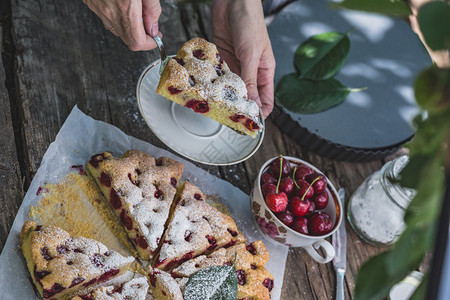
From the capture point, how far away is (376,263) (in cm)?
49

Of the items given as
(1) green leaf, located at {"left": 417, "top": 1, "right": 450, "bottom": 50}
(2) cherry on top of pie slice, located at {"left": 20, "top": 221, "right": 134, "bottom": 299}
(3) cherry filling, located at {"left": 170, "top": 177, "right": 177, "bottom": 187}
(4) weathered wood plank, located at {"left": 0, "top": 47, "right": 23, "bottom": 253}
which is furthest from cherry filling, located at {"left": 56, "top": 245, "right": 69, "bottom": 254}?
(1) green leaf, located at {"left": 417, "top": 1, "right": 450, "bottom": 50}

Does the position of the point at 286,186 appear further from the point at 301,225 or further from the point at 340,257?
the point at 340,257

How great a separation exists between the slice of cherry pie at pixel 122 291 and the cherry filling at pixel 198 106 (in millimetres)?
797

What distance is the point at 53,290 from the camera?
1.89m

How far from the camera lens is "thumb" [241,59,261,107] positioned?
2.39 m

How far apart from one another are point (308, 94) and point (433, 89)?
230 centimetres

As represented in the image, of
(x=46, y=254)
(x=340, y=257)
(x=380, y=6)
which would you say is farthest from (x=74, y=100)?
(x=380, y=6)

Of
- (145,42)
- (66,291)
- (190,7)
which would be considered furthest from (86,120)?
(190,7)

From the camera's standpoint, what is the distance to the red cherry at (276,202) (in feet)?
7.22

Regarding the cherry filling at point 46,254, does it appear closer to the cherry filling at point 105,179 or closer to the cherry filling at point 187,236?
the cherry filling at point 105,179

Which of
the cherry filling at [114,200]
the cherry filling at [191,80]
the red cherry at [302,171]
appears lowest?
the red cherry at [302,171]

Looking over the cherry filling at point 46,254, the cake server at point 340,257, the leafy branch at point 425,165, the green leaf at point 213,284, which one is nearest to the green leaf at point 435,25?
the leafy branch at point 425,165

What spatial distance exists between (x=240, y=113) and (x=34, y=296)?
115 centimetres

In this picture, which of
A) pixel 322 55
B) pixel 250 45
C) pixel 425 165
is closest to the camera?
pixel 425 165
